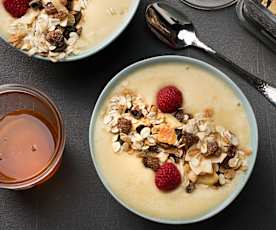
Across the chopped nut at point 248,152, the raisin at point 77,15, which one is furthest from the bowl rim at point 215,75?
the raisin at point 77,15

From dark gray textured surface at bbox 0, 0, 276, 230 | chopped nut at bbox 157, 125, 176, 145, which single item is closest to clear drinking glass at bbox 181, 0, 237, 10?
dark gray textured surface at bbox 0, 0, 276, 230

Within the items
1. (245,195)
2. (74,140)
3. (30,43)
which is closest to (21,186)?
(74,140)

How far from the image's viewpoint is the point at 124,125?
96 centimetres

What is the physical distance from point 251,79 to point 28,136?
1.18 ft

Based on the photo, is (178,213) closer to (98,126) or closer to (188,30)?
(98,126)

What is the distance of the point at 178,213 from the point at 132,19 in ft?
1.02

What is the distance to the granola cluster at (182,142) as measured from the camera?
947 mm

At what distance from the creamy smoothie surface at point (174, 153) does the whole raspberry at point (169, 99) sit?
0.01m

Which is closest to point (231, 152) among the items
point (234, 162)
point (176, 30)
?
point (234, 162)

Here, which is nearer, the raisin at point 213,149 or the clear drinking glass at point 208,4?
the raisin at point 213,149

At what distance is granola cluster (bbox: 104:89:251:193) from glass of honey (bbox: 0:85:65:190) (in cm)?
10

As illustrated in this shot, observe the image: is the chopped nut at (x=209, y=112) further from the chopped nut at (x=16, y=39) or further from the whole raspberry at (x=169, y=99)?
the chopped nut at (x=16, y=39)

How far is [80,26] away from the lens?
3.28 feet

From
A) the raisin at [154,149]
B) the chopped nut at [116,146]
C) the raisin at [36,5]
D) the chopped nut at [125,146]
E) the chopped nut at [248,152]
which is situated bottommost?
the chopped nut at [116,146]
